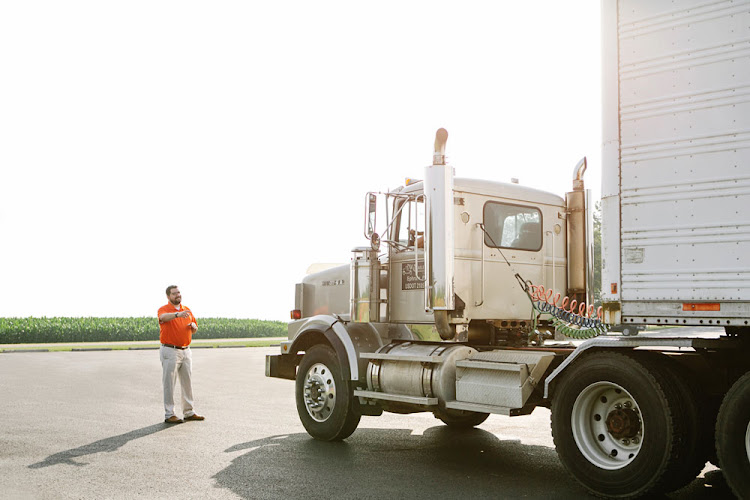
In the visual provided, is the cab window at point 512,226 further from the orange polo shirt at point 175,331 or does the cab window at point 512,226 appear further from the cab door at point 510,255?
the orange polo shirt at point 175,331

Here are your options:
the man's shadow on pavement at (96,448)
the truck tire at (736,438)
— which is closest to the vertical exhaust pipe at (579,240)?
the truck tire at (736,438)

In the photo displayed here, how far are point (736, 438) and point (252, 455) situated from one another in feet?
15.6

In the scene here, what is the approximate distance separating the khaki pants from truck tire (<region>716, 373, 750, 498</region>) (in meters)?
7.38

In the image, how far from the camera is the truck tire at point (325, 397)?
8859 millimetres

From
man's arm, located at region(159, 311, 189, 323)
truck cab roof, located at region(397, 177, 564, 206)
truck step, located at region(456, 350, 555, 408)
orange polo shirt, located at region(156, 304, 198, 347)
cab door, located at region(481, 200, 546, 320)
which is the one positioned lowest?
truck step, located at region(456, 350, 555, 408)

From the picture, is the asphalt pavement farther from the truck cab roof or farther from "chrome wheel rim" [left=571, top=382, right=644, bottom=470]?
the truck cab roof

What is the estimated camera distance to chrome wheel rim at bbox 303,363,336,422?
9.07 metres

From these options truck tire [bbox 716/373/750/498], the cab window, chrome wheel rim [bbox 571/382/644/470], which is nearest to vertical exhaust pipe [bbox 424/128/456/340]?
the cab window

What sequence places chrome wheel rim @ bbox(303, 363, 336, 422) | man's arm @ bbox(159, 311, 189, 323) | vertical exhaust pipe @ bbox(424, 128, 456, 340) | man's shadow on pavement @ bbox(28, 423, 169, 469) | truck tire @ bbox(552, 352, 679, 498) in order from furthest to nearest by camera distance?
1. man's arm @ bbox(159, 311, 189, 323)
2. chrome wheel rim @ bbox(303, 363, 336, 422)
3. vertical exhaust pipe @ bbox(424, 128, 456, 340)
4. man's shadow on pavement @ bbox(28, 423, 169, 469)
5. truck tire @ bbox(552, 352, 679, 498)

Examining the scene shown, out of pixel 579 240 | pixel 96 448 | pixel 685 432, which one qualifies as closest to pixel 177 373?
pixel 96 448

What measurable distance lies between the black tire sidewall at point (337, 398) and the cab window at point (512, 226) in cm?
233

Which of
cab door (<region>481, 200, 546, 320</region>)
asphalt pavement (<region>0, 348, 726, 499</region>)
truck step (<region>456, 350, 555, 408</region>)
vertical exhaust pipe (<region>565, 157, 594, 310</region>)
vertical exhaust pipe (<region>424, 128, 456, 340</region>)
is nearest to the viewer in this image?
asphalt pavement (<region>0, 348, 726, 499</region>)

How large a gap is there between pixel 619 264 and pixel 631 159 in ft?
2.85

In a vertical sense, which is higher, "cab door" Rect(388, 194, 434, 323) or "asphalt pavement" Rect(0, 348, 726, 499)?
"cab door" Rect(388, 194, 434, 323)
